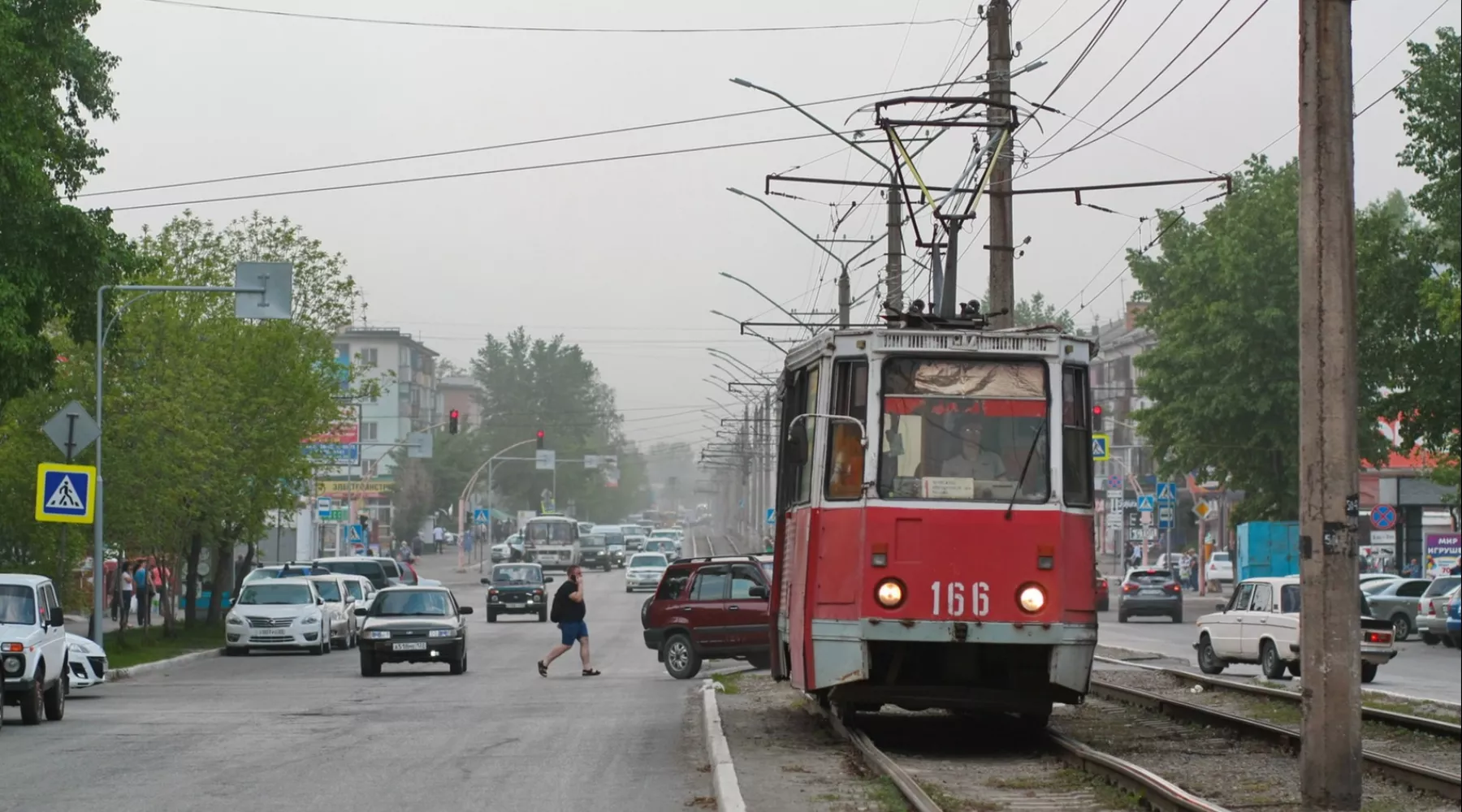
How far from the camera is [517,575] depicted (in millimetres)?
58406

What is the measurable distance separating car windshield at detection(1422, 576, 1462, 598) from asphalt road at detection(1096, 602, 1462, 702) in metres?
1.16

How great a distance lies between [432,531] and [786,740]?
124880mm

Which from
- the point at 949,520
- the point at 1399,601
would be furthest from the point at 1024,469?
the point at 1399,601

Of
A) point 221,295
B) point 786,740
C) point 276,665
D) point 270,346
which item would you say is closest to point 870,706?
point 786,740

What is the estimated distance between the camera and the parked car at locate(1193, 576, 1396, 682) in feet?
93.7

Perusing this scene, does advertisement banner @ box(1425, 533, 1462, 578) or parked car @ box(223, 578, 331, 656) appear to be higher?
advertisement banner @ box(1425, 533, 1462, 578)

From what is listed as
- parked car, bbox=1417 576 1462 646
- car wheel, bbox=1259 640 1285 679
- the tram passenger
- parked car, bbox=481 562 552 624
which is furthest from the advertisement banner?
the tram passenger

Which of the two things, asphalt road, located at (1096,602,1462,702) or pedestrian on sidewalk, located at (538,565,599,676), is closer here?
asphalt road, located at (1096,602,1462,702)

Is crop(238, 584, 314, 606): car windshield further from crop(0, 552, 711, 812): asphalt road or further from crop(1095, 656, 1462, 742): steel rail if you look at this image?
crop(1095, 656, 1462, 742): steel rail

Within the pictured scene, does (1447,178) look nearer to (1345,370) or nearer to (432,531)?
(1345,370)

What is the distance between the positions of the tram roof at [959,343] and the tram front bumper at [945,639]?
2108 mm

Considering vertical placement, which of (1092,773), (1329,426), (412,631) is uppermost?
(1329,426)

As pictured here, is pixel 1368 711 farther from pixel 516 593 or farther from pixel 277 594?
pixel 516 593

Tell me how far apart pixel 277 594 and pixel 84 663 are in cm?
1416
